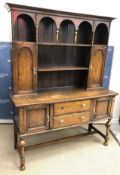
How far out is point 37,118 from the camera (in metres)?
2.14

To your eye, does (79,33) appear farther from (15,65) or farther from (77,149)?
(77,149)

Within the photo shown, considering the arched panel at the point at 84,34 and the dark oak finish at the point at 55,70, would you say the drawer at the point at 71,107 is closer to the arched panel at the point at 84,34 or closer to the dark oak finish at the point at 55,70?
the dark oak finish at the point at 55,70

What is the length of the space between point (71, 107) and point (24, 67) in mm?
796

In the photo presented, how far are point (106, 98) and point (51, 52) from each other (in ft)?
3.41

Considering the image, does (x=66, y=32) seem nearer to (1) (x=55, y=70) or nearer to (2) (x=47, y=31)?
(2) (x=47, y=31)

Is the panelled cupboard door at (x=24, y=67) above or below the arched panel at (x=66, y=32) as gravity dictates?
below

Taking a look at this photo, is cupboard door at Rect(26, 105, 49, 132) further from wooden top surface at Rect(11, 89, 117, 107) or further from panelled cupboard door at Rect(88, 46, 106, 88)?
panelled cupboard door at Rect(88, 46, 106, 88)

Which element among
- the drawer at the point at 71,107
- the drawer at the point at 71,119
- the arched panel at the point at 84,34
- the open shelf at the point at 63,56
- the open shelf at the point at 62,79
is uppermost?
the arched panel at the point at 84,34

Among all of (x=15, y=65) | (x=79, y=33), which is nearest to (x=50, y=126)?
(x=15, y=65)

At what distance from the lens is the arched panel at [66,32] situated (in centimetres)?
250

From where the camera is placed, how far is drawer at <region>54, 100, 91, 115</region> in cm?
221

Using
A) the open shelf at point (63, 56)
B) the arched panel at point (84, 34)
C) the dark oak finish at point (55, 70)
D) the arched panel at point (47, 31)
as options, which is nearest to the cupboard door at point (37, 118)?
the dark oak finish at point (55, 70)

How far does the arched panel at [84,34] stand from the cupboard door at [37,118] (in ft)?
3.89

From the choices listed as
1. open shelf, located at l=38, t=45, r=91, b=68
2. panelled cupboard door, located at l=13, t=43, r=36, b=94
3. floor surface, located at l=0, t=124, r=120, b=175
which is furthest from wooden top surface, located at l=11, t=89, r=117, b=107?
floor surface, located at l=0, t=124, r=120, b=175
